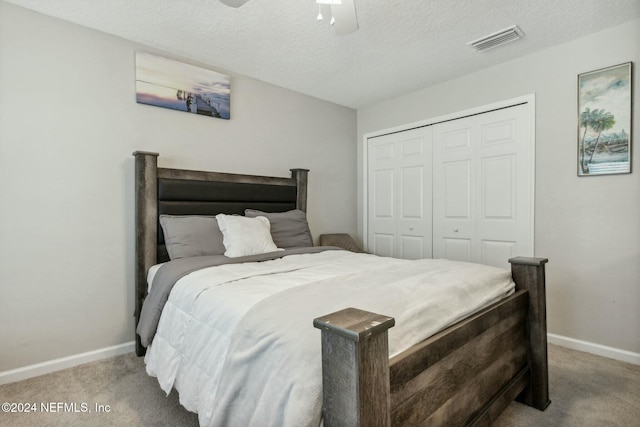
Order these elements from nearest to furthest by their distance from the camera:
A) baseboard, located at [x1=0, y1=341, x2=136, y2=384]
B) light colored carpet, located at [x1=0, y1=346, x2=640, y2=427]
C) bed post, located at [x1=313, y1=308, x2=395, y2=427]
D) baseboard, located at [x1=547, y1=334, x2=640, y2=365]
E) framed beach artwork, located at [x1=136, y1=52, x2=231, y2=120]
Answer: bed post, located at [x1=313, y1=308, x2=395, y2=427] < light colored carpet, located at [x1=0, y1=346, x2=640, y2=427] < baseboard, located at [x1=0, y1=341, x2=136, y2=384] < baseboard, located at [x1=547, y1=334, x2=640, y2=365] < framed beach artwork, located at [x1=136, y1=52, x2=231, y2=120]

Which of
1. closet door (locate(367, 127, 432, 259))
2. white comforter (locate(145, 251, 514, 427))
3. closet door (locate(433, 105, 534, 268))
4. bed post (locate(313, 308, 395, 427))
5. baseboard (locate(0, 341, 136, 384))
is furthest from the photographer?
closet door (locate(367, 127, 432, 259))

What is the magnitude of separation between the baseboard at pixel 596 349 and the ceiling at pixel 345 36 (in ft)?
7.93

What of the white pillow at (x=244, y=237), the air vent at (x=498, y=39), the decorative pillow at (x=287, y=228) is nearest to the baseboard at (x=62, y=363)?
the white pillow at (x=244, y=237)

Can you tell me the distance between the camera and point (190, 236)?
2.46 meters

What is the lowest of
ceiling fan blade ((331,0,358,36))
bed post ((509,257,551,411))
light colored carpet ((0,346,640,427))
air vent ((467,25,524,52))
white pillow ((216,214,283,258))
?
light colored carpet ((0,346,640,427))

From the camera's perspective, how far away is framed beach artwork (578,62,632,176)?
7.88 feet

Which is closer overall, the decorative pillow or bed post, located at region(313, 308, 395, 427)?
bed post, located at region(313, 308, 395, 427)

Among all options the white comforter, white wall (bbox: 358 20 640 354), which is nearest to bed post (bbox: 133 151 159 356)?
the white comforter

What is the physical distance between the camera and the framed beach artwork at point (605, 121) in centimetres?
240

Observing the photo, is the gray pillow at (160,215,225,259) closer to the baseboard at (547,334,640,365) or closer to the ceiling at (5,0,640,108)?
the ceiling at (5,0,640,108)

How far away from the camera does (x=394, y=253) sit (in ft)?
13.0

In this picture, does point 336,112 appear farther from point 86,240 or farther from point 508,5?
point 86,240

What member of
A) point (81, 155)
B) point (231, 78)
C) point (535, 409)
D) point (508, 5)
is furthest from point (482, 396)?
point (231, 78)

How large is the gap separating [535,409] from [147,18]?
11.3 feet
